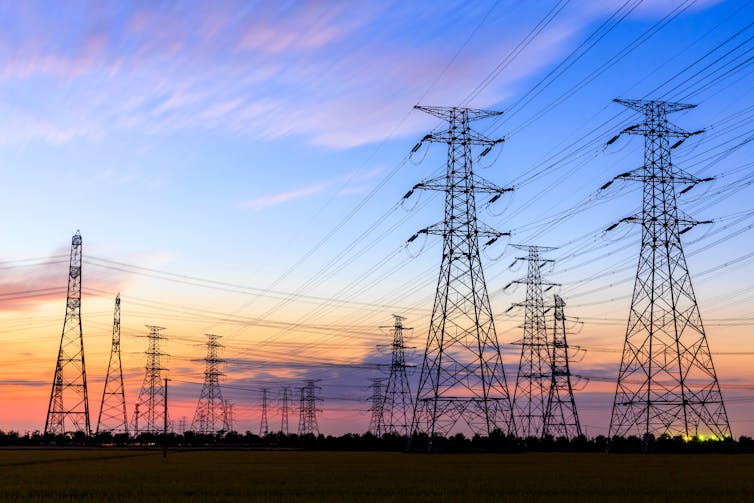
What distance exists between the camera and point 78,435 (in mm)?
147875

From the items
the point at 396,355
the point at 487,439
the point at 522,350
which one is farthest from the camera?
the point at 396,355

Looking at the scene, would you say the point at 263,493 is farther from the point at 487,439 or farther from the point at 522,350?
the point at 522,350

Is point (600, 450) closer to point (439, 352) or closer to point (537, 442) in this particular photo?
point (537, 442)

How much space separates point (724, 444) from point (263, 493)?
59223 mm

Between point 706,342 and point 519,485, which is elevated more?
point 706,342

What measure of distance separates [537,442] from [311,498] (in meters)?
73.7

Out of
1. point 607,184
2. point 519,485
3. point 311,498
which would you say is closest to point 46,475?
point 311,498

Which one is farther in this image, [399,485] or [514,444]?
[514,444]

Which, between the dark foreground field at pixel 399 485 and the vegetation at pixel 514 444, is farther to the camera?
the vegetation at pixel 514 444

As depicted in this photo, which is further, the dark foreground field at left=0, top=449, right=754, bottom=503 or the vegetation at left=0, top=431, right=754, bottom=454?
the vegetation at left=0, top=431, right=754, bottom=454

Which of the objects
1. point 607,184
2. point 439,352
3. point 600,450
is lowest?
point 600,450

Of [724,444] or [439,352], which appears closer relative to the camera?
[439,352]

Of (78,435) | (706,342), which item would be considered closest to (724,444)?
(706,342)

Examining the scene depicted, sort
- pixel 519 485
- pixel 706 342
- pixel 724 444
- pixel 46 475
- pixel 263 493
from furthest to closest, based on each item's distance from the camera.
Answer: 1. pixel 724 444
2. pixel 706 342
3. pixel 46 475
4. pixel 519 485
5. pixel 263 493
